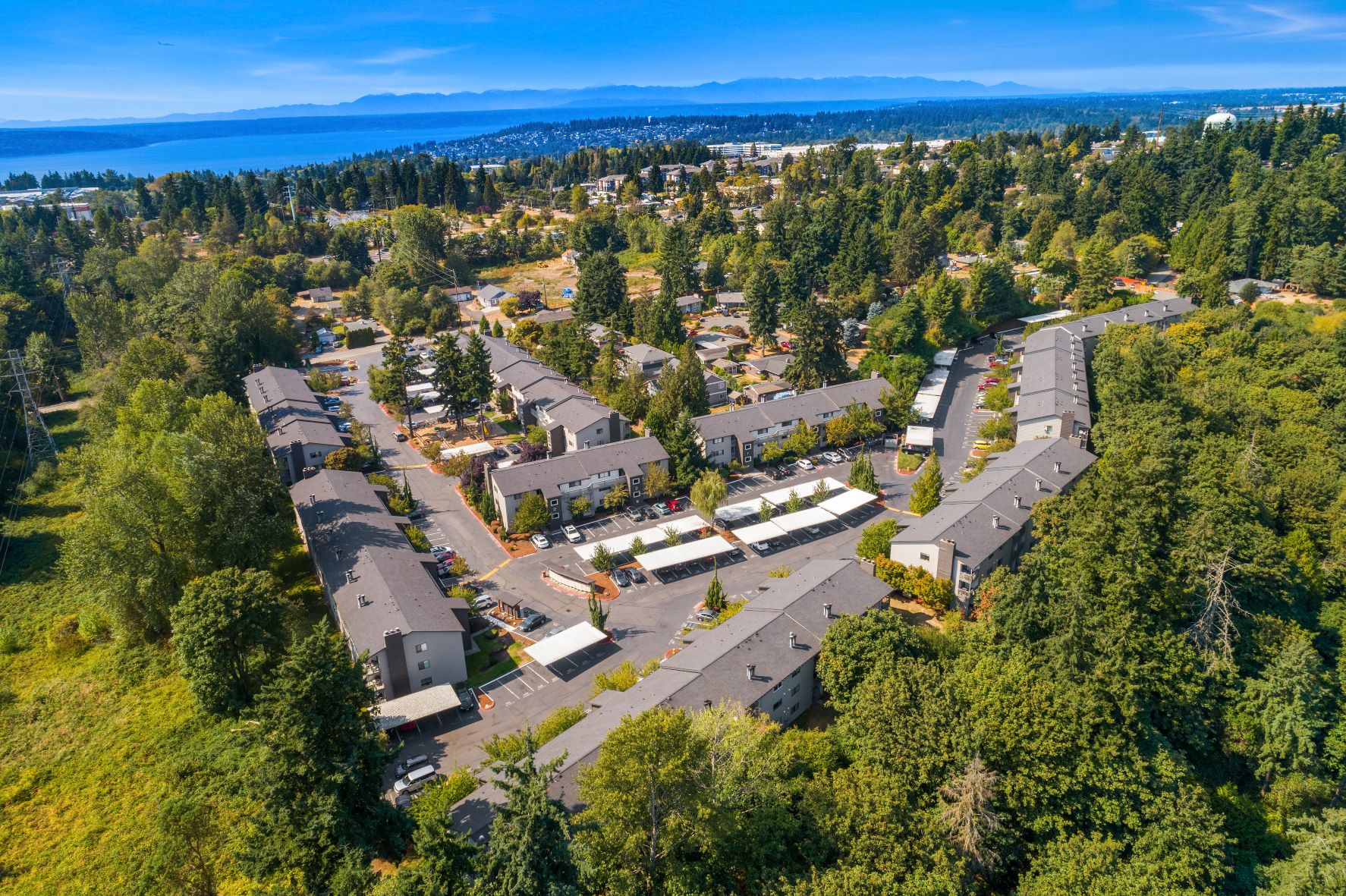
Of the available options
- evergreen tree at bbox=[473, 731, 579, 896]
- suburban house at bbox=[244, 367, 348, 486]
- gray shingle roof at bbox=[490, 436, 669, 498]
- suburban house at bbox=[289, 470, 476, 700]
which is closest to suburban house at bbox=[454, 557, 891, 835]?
evergreen tree at bbox=[473, 731, 579, 896]

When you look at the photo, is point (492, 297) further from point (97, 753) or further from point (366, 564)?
point (97, 753)

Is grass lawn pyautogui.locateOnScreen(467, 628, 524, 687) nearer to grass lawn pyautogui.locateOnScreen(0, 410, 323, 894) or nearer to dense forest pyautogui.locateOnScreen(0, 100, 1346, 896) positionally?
dense forest pyautogui.locateOnScreen(0, 100, 1346, 896)

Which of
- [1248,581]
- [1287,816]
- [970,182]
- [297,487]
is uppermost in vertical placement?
[970,182]

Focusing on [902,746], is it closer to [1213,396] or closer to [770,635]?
[770,635]

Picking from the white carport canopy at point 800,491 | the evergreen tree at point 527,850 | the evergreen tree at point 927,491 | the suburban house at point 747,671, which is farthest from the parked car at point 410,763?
the evergreen tree at point 927,491

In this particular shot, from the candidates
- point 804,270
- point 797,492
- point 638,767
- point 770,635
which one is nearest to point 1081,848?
point 770,635
